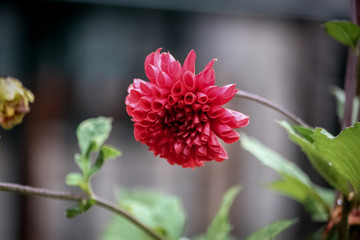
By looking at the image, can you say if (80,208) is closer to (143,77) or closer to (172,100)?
(172,100)

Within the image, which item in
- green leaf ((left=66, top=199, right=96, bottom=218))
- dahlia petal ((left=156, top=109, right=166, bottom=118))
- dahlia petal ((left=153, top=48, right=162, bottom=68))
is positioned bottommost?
green leaf ((left=66, top=199, right=96, bottom=218))

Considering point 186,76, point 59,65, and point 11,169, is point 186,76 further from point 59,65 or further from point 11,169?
point 11,169

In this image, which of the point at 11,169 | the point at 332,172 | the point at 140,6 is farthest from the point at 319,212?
the point at 11,169

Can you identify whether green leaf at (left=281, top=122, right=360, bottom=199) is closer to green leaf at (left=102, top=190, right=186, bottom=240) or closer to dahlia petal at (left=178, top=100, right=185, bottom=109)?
dahlia petal at (left=178, top=100, right=185, bottom=109)

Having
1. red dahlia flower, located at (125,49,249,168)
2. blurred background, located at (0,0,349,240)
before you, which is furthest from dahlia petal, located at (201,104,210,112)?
blurred background, located at (0,0,349,240)

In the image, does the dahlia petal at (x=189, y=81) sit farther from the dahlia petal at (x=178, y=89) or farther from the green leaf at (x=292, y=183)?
the green leaf at (x=292, y=183)
